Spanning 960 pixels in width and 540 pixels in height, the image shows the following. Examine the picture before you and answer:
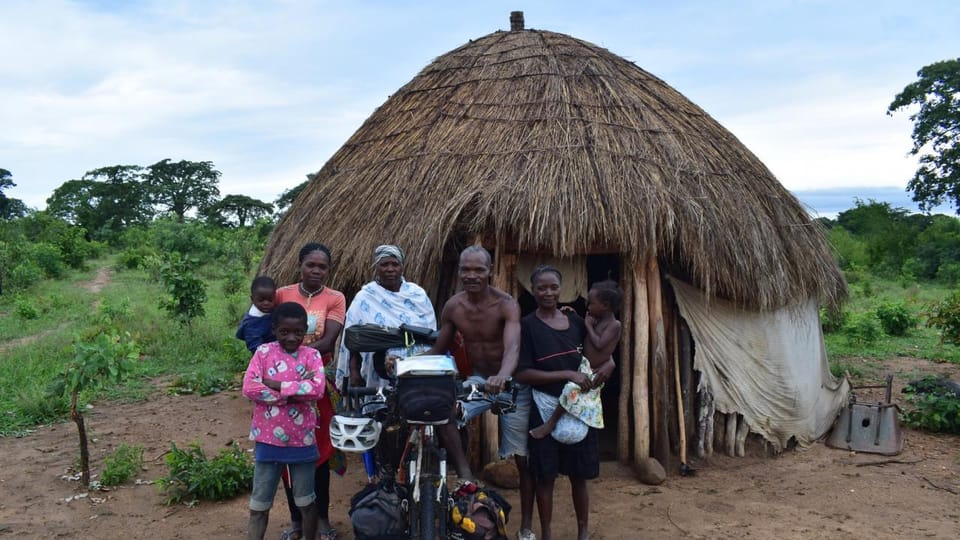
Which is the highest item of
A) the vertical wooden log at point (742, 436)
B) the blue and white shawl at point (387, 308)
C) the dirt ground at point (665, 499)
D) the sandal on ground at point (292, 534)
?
the blue and white shawl at point (387, 308)

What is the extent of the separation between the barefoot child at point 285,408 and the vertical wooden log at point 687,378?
3046 millimetres

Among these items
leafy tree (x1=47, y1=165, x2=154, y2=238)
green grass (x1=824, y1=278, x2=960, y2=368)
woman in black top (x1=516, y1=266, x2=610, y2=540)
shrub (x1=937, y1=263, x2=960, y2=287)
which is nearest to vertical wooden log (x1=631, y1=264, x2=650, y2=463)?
woman in black top (x1=516, y1=266, x2=610, y2=540)

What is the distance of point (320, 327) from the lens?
12.7ft

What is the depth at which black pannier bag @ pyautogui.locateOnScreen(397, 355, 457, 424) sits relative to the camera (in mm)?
2803

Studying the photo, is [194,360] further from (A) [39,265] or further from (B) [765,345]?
(A) [39,265]

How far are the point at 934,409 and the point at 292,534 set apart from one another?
524cm

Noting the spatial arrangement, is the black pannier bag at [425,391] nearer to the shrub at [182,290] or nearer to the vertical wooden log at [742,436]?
the vertical wooden log at [742,436]

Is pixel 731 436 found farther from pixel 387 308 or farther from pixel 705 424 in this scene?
pixel 387 308

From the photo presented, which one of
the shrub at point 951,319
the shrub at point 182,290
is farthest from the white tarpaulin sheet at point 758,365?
the shrub at point 182,290

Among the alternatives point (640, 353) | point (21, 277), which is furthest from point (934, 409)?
point (21, 277)

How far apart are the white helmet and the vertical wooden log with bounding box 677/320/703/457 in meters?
3.14

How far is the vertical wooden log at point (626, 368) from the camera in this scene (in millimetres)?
5293

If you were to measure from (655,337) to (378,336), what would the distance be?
2533 mm

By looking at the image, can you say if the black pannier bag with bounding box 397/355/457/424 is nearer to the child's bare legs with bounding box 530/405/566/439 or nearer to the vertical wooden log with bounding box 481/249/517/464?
the child's bare legs with bounding box 530/405/566/439
